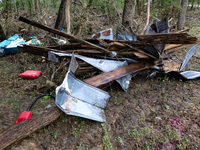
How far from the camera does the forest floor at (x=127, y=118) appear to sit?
221 centimetres

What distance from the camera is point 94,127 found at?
8.08ft

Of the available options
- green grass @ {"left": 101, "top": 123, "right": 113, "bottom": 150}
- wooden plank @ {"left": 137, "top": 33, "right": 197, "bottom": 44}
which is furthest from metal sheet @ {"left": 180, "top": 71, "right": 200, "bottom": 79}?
green grass @ {"left": 101, "top": 123, "right": 113, "bottom": 150}

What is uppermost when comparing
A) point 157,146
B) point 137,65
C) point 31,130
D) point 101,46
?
point 101,46

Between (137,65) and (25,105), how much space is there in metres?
2.92

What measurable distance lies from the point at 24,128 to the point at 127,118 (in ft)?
6.06

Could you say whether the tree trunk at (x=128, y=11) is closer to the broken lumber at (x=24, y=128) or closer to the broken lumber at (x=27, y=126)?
the broken lumber at (x=27, y=126)

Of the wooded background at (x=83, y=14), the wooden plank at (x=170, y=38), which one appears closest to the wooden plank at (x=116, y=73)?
the wooden plank at (x=170, y=38)

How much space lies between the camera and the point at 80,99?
2508mm

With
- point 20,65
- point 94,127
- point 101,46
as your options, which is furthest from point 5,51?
point 94,127

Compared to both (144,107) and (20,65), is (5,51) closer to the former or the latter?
(20,65)

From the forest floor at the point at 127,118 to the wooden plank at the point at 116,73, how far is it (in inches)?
16.9

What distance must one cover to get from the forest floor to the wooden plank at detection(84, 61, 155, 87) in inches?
16.9

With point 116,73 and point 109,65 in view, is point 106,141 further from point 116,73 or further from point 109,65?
point 109,65

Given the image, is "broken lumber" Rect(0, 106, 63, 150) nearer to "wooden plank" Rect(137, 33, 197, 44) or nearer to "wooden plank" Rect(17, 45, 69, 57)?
"wooden plank" Rect(17, 45, 69, 57)
